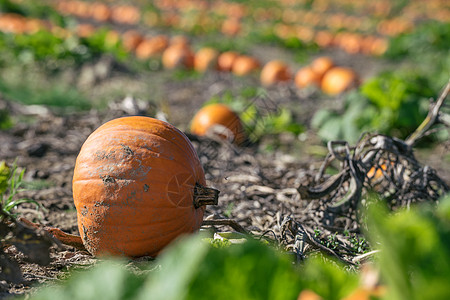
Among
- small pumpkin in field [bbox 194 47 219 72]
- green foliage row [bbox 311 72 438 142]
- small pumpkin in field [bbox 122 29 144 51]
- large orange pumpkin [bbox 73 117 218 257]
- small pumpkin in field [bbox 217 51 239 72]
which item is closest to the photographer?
large orange pumpkin [bbox 73 117 218 257]

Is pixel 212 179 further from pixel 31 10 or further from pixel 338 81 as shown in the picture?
pixel 31 10

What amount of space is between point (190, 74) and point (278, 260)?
336 inches

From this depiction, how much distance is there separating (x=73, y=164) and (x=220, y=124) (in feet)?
5.07

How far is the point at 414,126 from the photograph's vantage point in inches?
221

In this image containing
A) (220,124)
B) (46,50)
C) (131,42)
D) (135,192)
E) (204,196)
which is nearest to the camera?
(135,192)

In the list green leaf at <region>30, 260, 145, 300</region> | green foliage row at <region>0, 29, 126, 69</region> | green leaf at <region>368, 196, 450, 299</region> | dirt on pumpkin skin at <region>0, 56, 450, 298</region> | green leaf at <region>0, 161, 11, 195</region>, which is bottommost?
dirt on pumpkin skin at <region>0, 56, 450, 298</region>

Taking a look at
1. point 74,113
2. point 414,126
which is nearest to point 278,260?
point 414,126

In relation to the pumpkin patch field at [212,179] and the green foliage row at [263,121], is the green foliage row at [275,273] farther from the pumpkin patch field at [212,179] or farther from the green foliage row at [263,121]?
the green foliage row at [263,121]

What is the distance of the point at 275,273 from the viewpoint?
134 cm

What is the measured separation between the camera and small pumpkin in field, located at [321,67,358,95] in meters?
8.03

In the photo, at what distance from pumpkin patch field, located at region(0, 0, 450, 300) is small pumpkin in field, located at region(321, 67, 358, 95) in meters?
0.04

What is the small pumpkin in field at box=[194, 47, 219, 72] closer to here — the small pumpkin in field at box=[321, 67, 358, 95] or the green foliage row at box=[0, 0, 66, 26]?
the small pumpkin in field at box=[321, 67, 358, 95]

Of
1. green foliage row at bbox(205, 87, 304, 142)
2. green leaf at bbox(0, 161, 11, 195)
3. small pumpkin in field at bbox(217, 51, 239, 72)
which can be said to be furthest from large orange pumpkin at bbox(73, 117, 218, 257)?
small pumpkin in field at bbox(217, 51, 239, 72)

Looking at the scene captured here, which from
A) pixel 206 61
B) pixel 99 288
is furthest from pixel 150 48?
pixel 99 288
